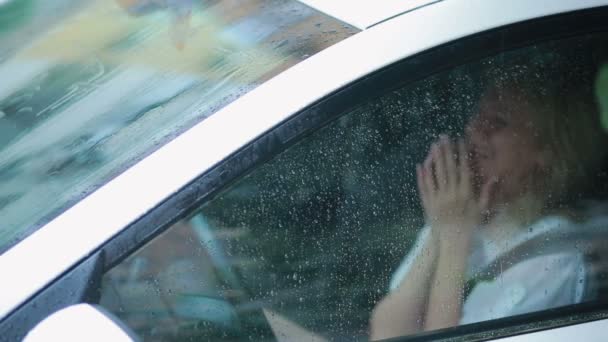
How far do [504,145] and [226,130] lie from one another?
603mm

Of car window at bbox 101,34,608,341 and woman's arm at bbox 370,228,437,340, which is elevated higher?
car window at bbox 101,34,608,341

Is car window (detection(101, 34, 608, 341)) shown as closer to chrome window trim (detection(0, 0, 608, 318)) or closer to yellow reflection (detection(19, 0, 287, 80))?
chrome window trim (detection(0, 0, 608, 318))

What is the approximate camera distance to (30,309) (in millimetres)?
1595

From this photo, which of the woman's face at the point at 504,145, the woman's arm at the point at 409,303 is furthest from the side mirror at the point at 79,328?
the woman's face at the point at 504,145

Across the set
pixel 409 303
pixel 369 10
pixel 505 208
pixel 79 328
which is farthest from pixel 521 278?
pixel 79 328

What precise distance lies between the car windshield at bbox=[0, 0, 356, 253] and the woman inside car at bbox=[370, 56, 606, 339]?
1.20 ft

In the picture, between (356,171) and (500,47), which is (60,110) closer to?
(356,171)

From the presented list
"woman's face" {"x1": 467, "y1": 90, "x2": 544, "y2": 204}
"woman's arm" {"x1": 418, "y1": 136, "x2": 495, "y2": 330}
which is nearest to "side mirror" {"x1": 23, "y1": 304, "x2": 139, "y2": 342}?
"woman's arm" {"x1": 418, "y1": 136, "x2": 495, "y2": 330}

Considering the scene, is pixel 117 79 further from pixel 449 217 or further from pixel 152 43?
pixel 449 217

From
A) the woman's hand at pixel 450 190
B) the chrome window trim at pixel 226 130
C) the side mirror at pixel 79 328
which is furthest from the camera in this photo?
the woman's hand at pixel 450 190

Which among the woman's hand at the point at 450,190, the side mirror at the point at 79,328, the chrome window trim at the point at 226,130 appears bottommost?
the woman's hand at the point at 450,190

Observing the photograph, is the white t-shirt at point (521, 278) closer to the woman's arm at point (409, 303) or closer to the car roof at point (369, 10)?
the woman's arm at point (409, 303)

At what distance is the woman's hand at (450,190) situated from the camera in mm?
1841

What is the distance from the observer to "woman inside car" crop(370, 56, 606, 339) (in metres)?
1.85
